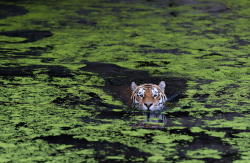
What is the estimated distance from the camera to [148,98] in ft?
18.6

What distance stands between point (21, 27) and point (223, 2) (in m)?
6.28

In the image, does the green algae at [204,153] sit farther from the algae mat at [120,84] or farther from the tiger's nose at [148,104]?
the tiger's nose at [148,104]

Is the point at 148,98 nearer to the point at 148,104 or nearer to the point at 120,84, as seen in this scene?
the point at 148,104

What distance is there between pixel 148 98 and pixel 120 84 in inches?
62.2

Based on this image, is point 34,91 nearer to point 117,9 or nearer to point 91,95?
point 91,95

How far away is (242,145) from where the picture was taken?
183 inches

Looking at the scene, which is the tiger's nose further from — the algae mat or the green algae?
the green algae

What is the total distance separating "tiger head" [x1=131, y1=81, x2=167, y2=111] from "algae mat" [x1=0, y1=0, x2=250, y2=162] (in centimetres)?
10

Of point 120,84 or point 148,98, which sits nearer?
point 148,98

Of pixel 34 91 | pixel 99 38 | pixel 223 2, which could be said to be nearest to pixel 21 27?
pixel 99 38

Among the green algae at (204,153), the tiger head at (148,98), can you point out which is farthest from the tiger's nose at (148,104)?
the green algae at (204,153)

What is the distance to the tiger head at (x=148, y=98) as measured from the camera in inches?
222

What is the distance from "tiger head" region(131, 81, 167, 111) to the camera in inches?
222

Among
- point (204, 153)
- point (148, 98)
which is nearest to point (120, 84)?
point (148, 98)
